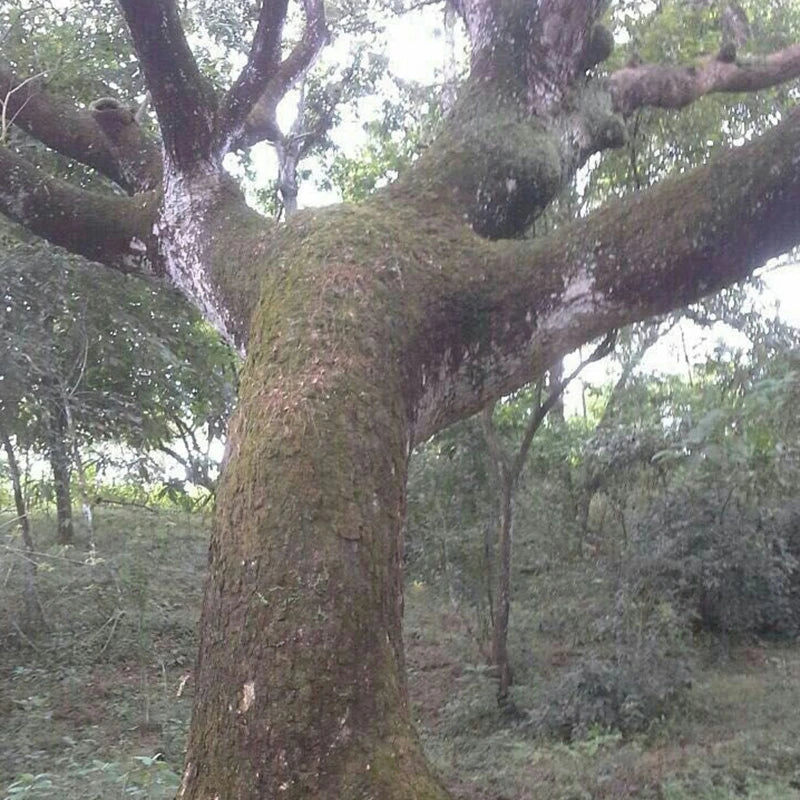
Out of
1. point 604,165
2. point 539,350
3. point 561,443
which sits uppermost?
point 604,165

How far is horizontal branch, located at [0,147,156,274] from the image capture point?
460 cm

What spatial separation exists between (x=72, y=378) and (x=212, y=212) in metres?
2.68

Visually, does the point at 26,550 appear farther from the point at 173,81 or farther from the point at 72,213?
the point at 173,81

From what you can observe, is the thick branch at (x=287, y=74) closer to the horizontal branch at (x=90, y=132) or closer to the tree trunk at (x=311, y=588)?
the horizontal branch at (x=90, y=132)

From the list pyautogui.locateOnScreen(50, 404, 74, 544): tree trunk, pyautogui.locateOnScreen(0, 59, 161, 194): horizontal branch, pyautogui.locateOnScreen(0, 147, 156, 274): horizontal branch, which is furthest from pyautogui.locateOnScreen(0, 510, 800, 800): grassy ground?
pyautogui.locateOnScreen(0, 59, 161, 194): horizontal branch

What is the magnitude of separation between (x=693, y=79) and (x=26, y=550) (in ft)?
18.1

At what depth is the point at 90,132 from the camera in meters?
5.27

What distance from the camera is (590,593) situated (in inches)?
333

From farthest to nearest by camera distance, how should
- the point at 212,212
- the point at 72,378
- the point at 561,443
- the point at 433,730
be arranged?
the point at 561,443 → the point at 433,730 → the point at 72,378 → the point at 212,212

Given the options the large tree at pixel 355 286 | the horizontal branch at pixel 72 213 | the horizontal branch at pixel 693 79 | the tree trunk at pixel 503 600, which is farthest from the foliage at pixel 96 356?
the horizontal branch at pixel 693 79

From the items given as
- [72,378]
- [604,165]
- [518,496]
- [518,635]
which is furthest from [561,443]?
[72,378]

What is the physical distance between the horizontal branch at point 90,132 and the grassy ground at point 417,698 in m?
2.21

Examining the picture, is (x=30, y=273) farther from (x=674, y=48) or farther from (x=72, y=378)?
(x=674, y=48)

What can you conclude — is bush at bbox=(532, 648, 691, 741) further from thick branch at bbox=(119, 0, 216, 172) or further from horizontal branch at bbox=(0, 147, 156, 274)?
thick branch at bbox=(119, 0, 216, 172)
